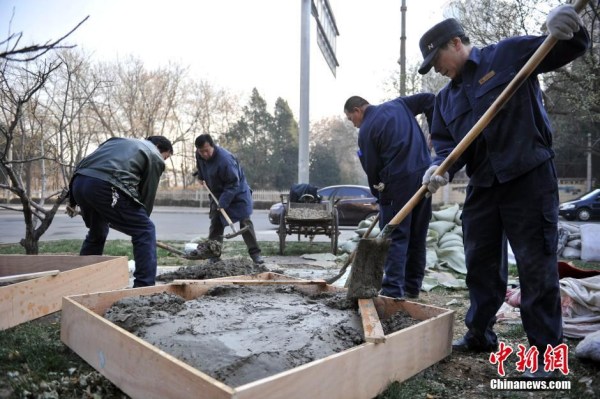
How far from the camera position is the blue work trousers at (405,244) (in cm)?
393

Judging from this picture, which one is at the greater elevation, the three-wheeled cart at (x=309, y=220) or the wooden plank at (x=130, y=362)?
the three-wheeled cart at (x=309, y=220)

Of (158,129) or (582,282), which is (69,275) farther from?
(158,129)

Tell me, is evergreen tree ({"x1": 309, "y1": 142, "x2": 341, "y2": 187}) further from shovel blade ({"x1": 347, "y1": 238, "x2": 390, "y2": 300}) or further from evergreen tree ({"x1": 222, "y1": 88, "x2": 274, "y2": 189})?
shovel blade ({"x1": 347, "y1": 238, "x2": 390, "y2": 300})

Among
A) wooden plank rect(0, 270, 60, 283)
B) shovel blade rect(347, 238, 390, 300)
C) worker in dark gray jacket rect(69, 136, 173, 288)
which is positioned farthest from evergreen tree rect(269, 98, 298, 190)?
shovel blade rect(347, 238, 390, 300)

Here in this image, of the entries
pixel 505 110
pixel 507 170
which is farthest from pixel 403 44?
pixel 507 170

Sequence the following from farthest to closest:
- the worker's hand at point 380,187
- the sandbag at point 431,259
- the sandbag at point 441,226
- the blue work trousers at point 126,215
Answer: the sandbag at point 441,226
the sandbag at point 431,259
the worker's hand at point 380,187
the blue work trousers at point 126,215

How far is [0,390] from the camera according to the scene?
2.16 metres

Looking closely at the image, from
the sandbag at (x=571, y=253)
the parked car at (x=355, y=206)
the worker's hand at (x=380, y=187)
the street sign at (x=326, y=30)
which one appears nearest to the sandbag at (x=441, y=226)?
the sandbag at (x=571, y=253)

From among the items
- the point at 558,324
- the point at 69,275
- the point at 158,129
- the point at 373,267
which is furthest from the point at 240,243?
the point at 158,129

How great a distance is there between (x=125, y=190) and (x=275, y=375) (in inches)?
99.1

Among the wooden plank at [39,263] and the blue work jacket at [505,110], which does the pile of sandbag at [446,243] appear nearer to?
the blue work jacket at [505,110]

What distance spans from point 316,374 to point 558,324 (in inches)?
52.3

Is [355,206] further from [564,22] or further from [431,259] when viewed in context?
[564,22]

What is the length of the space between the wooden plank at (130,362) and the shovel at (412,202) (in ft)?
4.51
